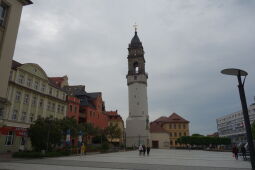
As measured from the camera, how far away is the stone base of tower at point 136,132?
66.5 m

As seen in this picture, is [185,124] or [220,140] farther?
[185,124]

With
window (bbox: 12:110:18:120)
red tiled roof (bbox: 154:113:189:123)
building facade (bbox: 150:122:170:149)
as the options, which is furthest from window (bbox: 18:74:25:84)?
red tiled roof (bbox: 154:113:189:123)

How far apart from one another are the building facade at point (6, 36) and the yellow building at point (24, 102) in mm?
13697

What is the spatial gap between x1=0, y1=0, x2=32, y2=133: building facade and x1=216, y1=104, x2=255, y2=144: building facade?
111577 mm

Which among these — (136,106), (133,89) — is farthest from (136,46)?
(136,106)

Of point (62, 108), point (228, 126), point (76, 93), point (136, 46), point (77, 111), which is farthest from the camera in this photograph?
point (228, 126)

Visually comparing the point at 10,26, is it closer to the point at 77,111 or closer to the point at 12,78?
the point at 12,78

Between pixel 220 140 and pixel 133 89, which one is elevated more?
pixel 133 89

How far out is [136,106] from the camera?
69.2m

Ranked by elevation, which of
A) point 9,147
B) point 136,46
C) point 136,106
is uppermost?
point 136,46

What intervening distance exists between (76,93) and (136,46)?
2839 cm

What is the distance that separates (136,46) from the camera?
76.4m

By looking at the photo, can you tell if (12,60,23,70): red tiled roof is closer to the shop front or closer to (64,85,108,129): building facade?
the shop front

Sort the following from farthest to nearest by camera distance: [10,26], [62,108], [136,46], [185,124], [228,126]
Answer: [228,126] < [185,124] < [136,46] < [62,108] < [10,26]
